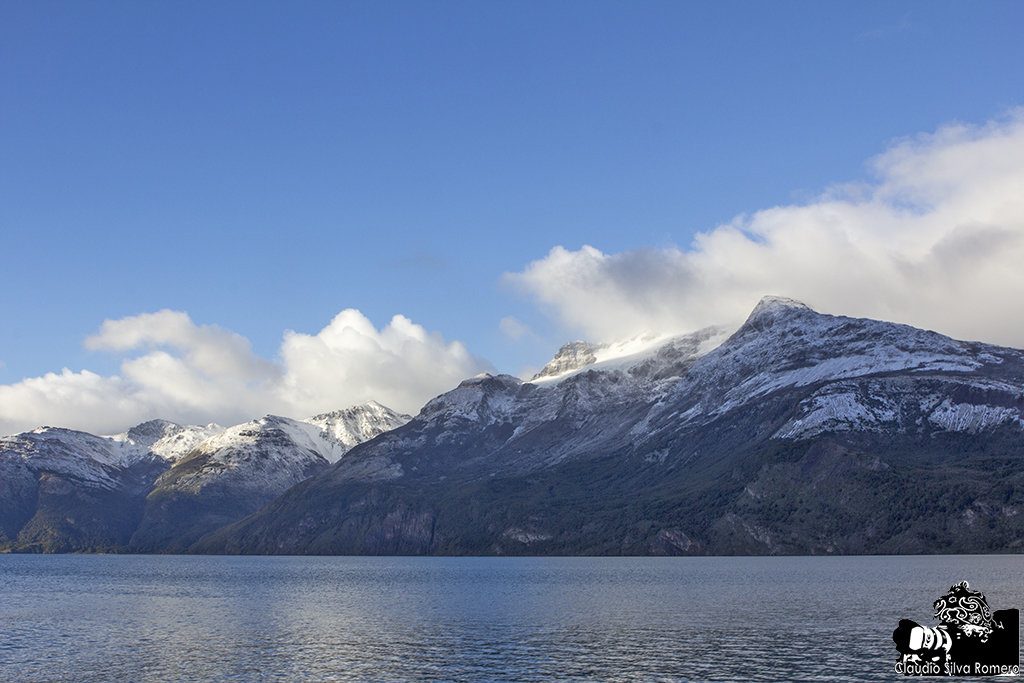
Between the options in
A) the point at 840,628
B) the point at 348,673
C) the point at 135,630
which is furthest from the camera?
the point at 135,630

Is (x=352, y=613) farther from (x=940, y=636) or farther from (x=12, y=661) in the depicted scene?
(x=940, y=636)

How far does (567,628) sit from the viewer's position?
113938 mm

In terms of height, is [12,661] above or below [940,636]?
below

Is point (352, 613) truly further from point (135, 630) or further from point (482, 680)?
point (482, 680)

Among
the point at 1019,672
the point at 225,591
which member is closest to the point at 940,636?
the point at 1019,672

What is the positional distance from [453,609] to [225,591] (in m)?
77.8

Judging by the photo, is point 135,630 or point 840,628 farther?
point 135,630

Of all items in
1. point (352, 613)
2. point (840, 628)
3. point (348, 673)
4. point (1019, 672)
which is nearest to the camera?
point (1019, 672)

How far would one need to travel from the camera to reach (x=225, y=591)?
19575cm

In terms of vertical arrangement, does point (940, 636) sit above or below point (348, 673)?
above

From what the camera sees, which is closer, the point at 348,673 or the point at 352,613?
the point at 348,673

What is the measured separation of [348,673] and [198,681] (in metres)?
13.8

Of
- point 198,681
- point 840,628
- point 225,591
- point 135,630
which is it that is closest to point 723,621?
point 840,628

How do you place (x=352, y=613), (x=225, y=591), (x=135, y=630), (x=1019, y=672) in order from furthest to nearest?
(x=225, y=591) < (x=352, y=613) < (x=135, y=630) < (x=1019, y=672)
